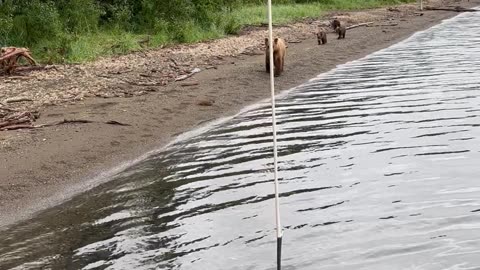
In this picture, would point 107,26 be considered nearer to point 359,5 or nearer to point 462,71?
point 462,71

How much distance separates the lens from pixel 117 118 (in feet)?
40.0

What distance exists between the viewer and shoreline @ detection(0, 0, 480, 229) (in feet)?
29.3

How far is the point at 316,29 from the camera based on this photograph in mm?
27797

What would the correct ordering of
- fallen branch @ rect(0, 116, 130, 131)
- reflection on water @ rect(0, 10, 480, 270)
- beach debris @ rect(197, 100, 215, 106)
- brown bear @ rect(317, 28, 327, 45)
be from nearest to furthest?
reflection on water @ rect(0, 10, 480, 270), fallen branch @ rect(0, 116, 130, 131), beach debris @ rect(197, 100, 215, 106), brown bear @ rect(317, 28, 327, 45)

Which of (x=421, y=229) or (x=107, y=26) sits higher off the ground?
(x=107, y=26)

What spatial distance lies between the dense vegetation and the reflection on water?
7662mm

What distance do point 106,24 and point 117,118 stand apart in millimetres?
11270

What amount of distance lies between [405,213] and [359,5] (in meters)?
33.8

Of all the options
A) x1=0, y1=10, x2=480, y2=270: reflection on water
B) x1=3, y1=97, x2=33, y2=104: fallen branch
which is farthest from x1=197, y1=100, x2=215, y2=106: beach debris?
x1=3, y1=97, x2=33, y2=104: fallen branch

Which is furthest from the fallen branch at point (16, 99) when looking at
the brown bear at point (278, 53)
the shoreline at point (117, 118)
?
the brown bear at point (278, 53)

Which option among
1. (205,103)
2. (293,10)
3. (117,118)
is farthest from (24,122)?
(293,10)

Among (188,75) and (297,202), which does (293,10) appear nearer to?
(188,75)

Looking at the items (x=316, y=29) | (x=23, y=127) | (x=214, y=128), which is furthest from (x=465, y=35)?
(x=23, y=127)

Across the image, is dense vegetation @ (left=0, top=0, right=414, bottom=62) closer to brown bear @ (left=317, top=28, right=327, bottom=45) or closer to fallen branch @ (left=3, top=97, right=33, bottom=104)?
brown bear @ (left=317, top=28, right=327, bottom=45)
